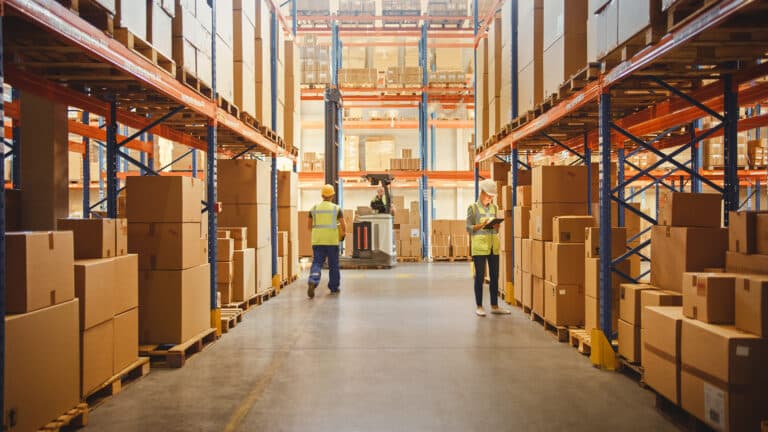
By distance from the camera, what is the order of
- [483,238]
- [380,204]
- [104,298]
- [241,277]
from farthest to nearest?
[380,204] < [241,277] < [483,238] < [104,298]

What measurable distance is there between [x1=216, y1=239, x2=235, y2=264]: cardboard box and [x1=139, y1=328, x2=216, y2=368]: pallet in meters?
1.75

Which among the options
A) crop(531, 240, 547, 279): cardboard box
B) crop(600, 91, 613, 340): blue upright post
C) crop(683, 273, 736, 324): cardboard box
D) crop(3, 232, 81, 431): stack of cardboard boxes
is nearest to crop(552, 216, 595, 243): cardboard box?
crop(531, 240, 547, 279): cardboard box

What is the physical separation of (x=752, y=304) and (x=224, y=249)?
5957mm

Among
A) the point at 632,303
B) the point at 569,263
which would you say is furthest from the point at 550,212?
the point at 632,303

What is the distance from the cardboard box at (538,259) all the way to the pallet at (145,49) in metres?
4.72

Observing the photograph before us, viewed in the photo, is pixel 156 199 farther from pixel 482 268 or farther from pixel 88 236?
pixel 482 268

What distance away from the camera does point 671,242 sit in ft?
14.8

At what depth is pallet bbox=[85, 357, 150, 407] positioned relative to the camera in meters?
4.16

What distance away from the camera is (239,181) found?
8.40 meters

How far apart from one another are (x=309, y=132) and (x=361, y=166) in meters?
2.28

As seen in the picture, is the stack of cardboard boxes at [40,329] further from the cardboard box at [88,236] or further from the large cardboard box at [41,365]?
the cardboard box at [88,236]

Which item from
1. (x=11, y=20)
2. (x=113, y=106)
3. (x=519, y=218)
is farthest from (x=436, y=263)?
(x=11, y=20)

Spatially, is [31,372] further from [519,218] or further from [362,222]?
[362,222]

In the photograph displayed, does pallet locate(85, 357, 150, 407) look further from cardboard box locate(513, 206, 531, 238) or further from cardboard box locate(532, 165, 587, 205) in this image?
cardboard box locate(513, 206, 531, 238)
